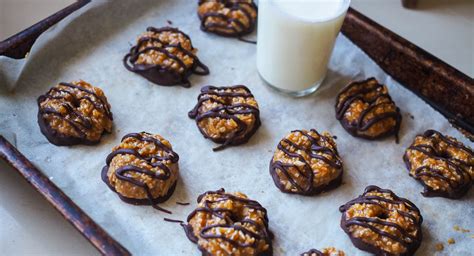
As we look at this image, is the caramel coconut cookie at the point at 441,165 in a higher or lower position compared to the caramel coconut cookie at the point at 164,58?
lower

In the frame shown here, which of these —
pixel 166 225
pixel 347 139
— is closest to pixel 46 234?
pixel 166 225

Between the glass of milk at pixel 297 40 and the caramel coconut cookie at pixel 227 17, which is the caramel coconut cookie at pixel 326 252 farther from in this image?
the caramel coconut cookie at pixel 227 17

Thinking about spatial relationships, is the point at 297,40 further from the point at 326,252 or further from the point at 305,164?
the point at 326,252

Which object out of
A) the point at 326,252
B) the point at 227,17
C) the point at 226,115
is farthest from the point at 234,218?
the point at 227,17

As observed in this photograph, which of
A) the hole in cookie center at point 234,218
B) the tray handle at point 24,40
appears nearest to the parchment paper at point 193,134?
the tray handle at point 24,40

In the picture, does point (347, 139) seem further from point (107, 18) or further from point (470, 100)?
point (107, 18)
